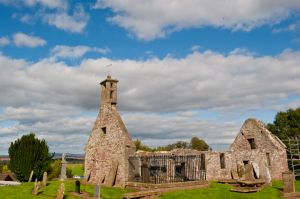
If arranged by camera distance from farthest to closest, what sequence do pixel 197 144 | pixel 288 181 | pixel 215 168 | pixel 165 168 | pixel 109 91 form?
pixel 197 144 → pixel 215 168 → pixel 109 91 → pixel 165 168 → pixel 288 181

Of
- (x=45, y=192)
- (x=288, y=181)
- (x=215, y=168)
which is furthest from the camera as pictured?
(x=215, y=168)

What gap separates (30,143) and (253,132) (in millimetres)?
22344

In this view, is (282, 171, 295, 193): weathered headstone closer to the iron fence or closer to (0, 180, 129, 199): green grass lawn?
the iron fence

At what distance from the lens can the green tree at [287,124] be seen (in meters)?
44.2

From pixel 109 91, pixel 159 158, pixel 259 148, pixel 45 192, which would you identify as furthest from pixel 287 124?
pixel 45 192

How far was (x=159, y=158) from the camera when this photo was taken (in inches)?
832

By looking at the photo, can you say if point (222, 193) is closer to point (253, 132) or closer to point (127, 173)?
point (127, 173)

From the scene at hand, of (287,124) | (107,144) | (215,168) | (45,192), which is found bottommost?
(45,192)

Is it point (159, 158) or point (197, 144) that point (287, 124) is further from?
point (159, 158)

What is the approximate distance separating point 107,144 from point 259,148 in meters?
14.7

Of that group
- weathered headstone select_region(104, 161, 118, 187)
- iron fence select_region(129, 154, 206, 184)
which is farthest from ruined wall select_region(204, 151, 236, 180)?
weathered headstone select_region(104, 161, 118, 187)

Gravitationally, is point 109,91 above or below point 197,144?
above

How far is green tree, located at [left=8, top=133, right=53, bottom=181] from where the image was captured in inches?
1153

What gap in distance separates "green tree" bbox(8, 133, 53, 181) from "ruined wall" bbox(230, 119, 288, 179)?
19.1 metres
